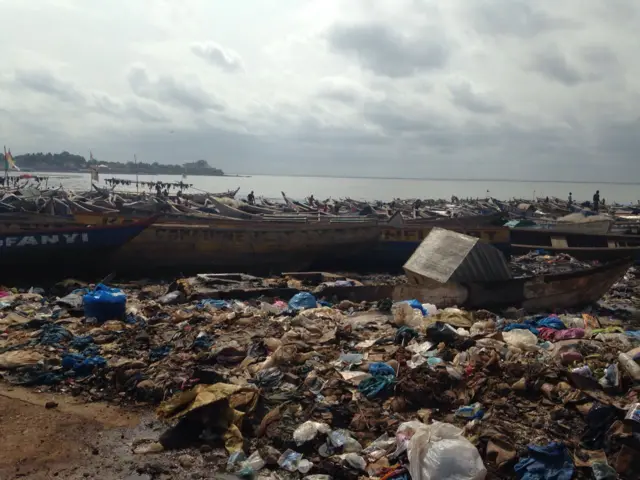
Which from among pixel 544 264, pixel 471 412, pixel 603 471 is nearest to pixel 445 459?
pixel 471 412

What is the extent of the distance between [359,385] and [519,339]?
231cm

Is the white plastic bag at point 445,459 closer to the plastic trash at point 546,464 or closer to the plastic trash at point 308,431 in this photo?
the plastic trash at point 546,464

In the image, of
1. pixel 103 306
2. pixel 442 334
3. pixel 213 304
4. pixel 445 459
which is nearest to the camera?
pixel 445 459

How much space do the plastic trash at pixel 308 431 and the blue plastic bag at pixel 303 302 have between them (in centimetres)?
420

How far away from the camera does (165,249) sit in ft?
43.7

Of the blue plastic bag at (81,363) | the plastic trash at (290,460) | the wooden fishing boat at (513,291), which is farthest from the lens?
the wooden fishing boat at (513,291)

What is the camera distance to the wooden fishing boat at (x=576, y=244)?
15.3m

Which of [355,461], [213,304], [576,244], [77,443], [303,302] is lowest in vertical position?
[77,443]

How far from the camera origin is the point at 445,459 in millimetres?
3518

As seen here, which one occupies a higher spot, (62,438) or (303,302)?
(303,302)

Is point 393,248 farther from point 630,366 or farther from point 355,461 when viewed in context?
point 355,461

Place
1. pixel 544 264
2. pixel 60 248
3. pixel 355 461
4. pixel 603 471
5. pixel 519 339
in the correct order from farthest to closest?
pixel 544 264 < pixel 60 248 < pixel 519 339 < pixel 355 461 < pixel 603 471

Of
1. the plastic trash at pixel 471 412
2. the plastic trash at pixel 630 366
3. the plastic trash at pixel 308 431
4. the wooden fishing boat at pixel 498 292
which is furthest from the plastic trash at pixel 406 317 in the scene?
the plastic trash at pixel 308 431

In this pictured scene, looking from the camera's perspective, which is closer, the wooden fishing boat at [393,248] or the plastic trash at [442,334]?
the plastic trash at [442,334]
